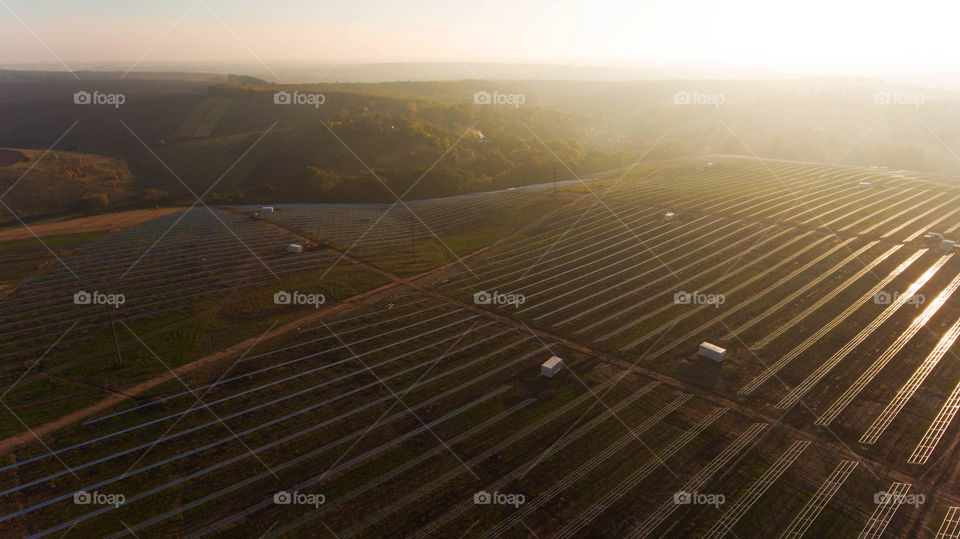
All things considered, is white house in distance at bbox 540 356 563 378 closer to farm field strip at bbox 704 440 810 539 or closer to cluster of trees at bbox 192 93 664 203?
farm field strip at bbox 704 440 810 539

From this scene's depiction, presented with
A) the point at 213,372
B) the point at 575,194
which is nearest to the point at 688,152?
the point at 575,194

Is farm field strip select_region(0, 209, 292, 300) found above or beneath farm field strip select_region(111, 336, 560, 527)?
above

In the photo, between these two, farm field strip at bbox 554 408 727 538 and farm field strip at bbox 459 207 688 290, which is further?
farm field strip at bbox 459 207 688 290

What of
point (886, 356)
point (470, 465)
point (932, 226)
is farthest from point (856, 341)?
point (932, 226)

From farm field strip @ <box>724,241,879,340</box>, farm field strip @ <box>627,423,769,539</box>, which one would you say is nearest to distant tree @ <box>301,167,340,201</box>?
farm field strip @ <box>724,241,879,340</box>

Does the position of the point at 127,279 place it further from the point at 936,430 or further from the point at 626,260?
the point at 936,430

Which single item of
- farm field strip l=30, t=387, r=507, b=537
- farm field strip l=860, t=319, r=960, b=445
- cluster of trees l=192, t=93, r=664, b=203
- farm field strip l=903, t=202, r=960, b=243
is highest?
cluster of trees l=192, t=93, r=664, b=203

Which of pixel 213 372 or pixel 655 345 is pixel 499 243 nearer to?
pixel 655 345
